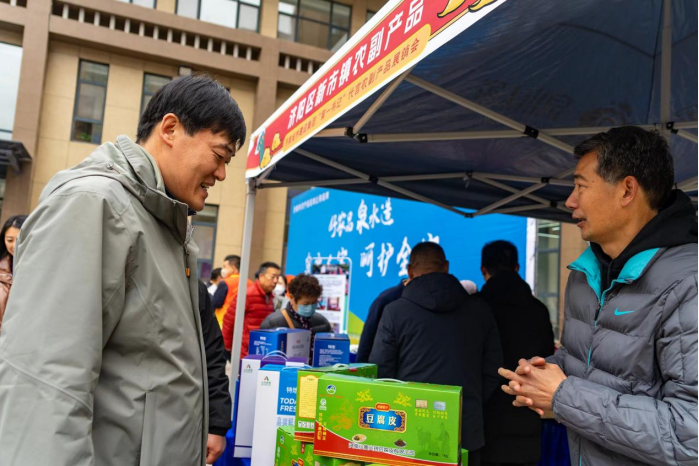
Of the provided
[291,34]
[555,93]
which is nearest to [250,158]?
[555,93]

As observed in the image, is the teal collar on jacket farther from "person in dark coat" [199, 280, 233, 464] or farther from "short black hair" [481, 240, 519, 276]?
"short black hair" [481, 240, 519, 276]

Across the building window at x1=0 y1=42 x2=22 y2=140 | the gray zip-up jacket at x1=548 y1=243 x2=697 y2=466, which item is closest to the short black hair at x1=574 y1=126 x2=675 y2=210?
the gray zip-up jacket at x1=548 y1=243 x2=697 y2=466

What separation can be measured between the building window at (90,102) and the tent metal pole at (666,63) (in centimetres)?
1393

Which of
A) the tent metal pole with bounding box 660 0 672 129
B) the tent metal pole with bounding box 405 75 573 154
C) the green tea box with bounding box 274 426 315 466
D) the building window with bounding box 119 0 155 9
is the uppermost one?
the building window with bounding box 119 0 155 9

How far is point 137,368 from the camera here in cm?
120

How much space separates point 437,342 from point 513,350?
0.76m

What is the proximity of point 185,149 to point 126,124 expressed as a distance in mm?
13955

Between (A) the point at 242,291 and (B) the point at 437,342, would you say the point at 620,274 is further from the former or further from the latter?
(A) the point at 242,291

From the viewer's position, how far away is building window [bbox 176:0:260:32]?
14.8 meters

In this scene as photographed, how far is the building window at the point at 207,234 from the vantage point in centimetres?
1432

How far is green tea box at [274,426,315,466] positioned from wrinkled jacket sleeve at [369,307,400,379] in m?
0.87

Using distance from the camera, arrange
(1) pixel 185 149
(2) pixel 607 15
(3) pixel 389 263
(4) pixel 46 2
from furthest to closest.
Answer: (4) pixel 46 2
(3) pixel 389 263
(2) pixel 607 15
(1) pixel 185 149

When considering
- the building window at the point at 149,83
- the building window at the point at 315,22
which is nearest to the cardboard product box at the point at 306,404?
the building window at the point at 149,83

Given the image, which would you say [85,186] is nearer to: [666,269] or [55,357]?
[55,357]
